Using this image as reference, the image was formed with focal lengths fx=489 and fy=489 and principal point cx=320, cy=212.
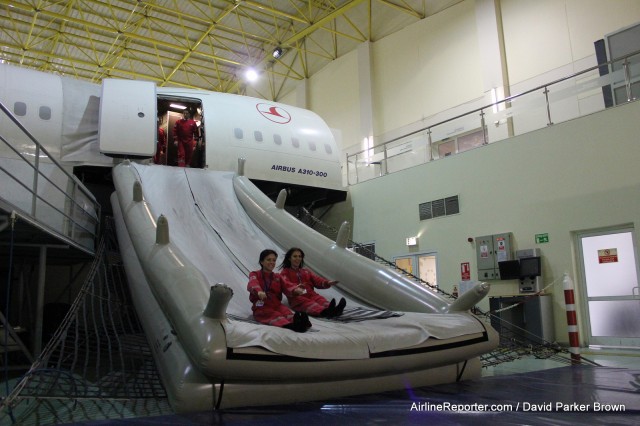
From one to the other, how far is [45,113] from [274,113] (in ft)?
14.3

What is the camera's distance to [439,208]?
9117 millimetres

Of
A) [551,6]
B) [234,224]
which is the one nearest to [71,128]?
[234,224]

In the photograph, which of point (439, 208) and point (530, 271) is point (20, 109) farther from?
point (530, 271)

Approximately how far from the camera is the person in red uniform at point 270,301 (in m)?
3.78

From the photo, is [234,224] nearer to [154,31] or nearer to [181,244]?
[181,244]

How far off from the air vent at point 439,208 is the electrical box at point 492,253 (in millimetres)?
762

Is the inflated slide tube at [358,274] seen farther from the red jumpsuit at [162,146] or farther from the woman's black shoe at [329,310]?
the red jumpsuit at [162,146]

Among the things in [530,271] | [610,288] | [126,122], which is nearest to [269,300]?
[530,271]

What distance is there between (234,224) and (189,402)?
400 cm

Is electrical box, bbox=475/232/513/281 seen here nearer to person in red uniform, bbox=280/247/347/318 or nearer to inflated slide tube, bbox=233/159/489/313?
inflated slide tube, bbox=233/159/489/313

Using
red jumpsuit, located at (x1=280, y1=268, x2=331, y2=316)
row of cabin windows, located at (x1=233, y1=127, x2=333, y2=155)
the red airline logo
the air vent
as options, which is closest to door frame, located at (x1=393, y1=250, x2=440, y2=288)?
the air vent

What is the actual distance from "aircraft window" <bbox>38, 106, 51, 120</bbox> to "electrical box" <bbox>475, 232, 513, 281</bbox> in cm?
761

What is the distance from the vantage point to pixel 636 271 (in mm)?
6641

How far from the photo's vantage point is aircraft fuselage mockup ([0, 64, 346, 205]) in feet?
26.8
